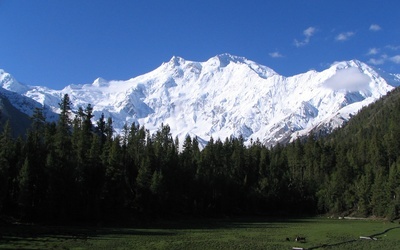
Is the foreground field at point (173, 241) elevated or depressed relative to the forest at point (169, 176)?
depressed

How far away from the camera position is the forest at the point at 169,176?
88125mm

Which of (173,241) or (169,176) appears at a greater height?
(169,176)

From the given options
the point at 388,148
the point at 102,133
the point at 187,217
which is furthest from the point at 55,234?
the point at 388,148

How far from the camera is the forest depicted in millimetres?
88125

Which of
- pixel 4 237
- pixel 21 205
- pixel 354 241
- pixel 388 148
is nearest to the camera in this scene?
pixel 4 237

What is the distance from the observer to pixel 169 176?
399 ft

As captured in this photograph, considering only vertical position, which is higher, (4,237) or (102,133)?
(102,133)

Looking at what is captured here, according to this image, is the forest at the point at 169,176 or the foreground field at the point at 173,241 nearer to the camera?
the foreground field at the point at 173,241

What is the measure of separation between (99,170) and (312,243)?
5489 cm

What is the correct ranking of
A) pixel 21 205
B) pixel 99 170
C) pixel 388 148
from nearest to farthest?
pixel 21 205
pixel 99 170
pixel 388 148

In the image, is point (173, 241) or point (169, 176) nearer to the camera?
point (173, 241)

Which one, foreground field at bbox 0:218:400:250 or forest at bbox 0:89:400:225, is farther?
forest at bbox 0:89:400:225

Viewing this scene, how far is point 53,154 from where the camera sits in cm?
9038

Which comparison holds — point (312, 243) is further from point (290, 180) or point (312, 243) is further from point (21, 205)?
point (290, 180)
